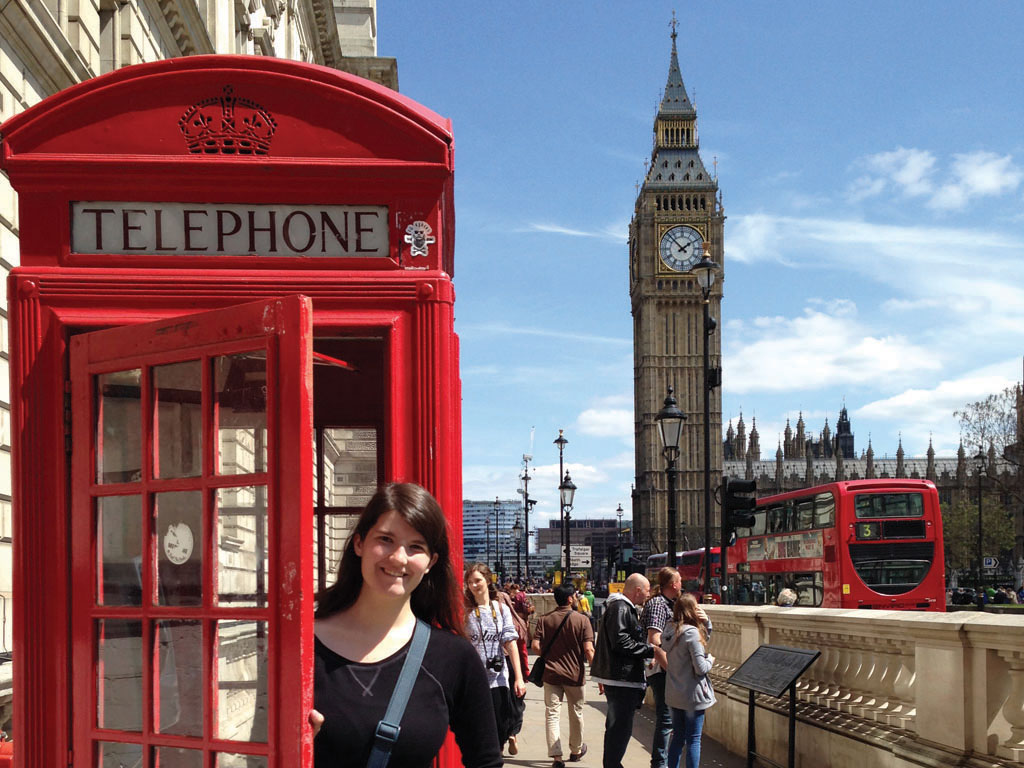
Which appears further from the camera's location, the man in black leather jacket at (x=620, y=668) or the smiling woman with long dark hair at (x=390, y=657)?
the man in black leather jacket at (x=620, y=668)

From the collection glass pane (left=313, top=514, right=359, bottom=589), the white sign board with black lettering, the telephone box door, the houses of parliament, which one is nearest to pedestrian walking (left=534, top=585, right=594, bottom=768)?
glass pane (left=313, top=514, right=359, bottom=589)

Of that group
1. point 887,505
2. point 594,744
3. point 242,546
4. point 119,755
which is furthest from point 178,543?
point 887,505

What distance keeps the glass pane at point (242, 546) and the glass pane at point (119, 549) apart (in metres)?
0.27

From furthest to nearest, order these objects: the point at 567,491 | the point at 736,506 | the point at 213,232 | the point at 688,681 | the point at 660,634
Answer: the point at 567,491 < the point at 736,506 < the point at 660,634 < the point at 688,681 < the point at 213,232

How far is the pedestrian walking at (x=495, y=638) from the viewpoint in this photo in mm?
8375

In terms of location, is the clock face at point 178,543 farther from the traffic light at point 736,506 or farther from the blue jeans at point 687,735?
the traffic light at point 736,506

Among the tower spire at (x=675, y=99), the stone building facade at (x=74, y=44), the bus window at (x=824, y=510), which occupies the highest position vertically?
the tower spire at (x=675, y=99)

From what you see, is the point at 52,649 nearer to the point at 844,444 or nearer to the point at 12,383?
the point at 12,383

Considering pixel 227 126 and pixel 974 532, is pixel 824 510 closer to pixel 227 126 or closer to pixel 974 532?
pixel 227 126

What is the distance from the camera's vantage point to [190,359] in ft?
10.2

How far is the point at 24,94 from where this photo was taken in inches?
413

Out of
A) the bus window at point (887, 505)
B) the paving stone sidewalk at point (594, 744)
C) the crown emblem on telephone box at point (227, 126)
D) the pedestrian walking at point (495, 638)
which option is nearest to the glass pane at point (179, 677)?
the crown emblem on telephone box at point (227, 126)

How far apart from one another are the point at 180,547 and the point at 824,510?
21368mm

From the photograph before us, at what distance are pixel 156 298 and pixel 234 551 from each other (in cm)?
81
